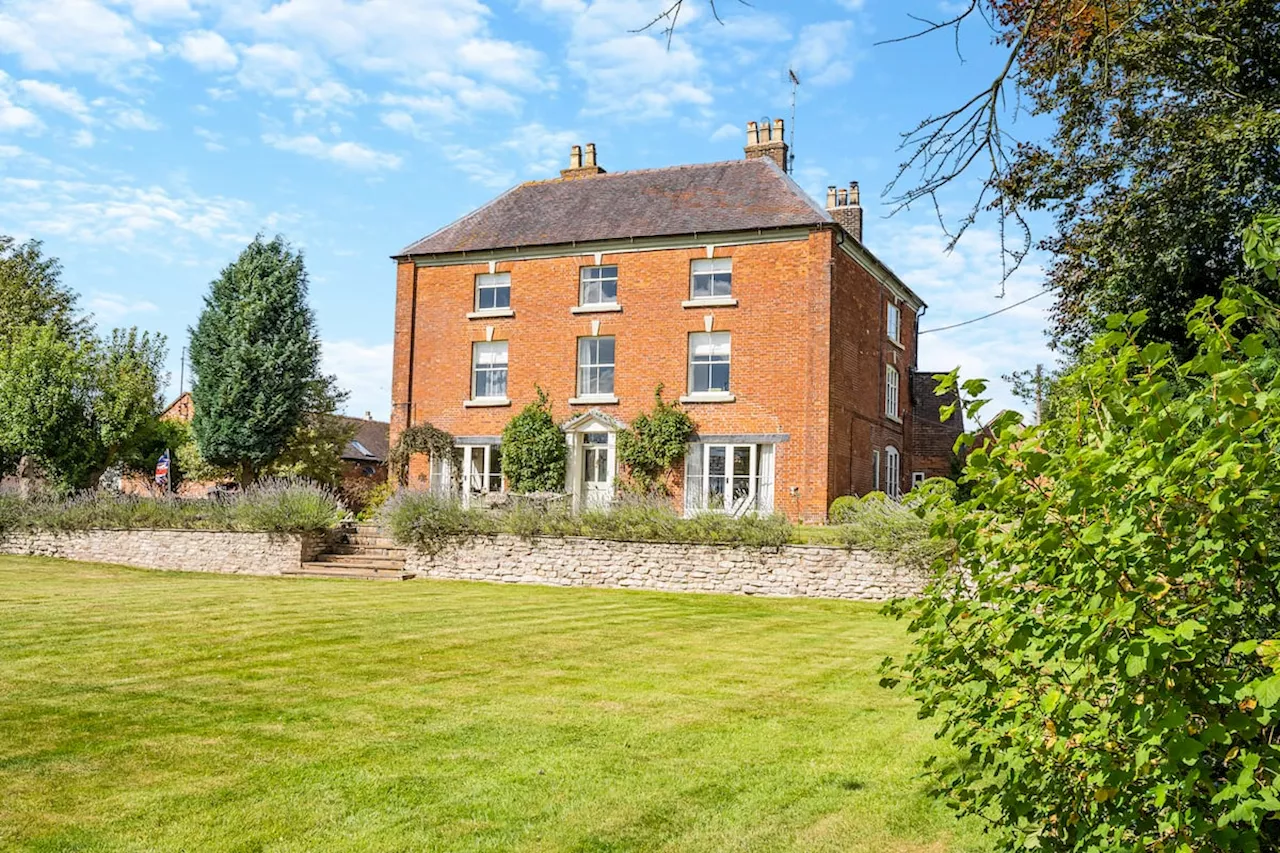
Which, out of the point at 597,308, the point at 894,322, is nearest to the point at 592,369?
the point at 597,308

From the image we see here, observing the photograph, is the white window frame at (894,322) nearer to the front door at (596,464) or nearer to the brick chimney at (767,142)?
the brick chimney at (767,142)

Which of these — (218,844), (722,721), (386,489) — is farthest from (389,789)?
(386,489)

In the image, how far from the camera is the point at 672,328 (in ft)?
88.4

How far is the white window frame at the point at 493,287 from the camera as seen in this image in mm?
28875

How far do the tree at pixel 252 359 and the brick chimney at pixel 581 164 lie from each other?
8.54m

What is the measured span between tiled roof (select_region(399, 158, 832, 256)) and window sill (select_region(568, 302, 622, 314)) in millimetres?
1738

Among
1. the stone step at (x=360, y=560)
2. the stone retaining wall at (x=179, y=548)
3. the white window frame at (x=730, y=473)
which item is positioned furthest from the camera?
the white window frame at (x=730, y=473)

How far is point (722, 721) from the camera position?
24.4 ft

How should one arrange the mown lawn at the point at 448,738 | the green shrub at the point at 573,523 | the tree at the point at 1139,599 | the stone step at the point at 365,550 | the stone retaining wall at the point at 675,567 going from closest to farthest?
the tree at the point at 1139,599, the mown lawn at the point at 448,738, the stone retaining wall at the point at 675,567, the green shrub at the point at 573,523, the stone step at the point at 365,550

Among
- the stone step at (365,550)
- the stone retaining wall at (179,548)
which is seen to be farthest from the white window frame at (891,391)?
the stone retaining wall at (179,548)

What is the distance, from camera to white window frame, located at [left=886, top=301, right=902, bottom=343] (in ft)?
103

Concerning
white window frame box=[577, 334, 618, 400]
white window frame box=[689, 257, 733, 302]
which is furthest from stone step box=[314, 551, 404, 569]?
white window frame box=[689, 257, 733, 302]

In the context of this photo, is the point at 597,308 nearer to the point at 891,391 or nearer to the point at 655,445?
the point at 655,445

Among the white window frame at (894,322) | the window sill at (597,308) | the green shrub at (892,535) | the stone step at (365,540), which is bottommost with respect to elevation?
the stone step at (365,540)
